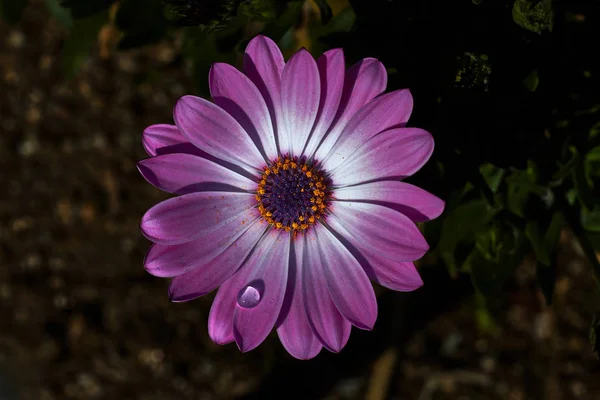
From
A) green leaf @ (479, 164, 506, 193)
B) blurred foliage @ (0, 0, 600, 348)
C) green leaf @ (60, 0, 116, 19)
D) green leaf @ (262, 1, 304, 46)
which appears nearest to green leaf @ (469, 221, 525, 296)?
blurred foliage @ (0, 0, 600, 348)

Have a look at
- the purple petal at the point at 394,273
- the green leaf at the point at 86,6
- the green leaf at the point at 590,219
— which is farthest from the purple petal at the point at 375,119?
the green leaf at the point at 86,6

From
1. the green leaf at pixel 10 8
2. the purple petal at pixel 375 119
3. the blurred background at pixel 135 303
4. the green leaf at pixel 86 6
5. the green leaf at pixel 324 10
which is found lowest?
the blurred background at pixel 135 303

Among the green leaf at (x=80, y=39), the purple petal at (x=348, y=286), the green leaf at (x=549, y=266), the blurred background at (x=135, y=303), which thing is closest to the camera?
the purple petal at (x=348, y=286)

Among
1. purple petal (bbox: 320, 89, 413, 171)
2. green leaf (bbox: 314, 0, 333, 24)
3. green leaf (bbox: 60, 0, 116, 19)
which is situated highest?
green leaf (bbox: 60, 0, 116, 19)

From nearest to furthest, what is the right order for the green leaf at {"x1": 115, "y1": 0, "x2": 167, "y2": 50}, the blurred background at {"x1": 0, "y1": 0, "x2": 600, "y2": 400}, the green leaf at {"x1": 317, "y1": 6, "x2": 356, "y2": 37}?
the green leaf at {"x1": 317, "y1": 6, "x2": 356, "y2": 37}
the green leaf at {"x1": 115, "y1": 0, "x2": 167, "y2": 50}
the blurred background at {"x1": 0, "y1": 0, "x2": 600, "y2": 400}

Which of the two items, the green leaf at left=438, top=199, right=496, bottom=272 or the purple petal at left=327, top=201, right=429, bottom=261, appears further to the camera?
the green leaf at left=438, top=199, right=496, bottom=272

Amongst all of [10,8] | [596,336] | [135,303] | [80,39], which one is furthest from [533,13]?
[135,303]

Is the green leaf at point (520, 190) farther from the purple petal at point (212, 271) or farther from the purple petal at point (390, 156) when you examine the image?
the purple petal at point (212, 271)

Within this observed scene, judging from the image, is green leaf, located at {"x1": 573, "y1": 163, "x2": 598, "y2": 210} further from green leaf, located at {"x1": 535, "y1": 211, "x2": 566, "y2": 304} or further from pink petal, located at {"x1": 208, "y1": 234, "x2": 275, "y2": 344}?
pink petal, located at {"x1": 208, "y1": 234, "x2": 275, "y2": 344}
